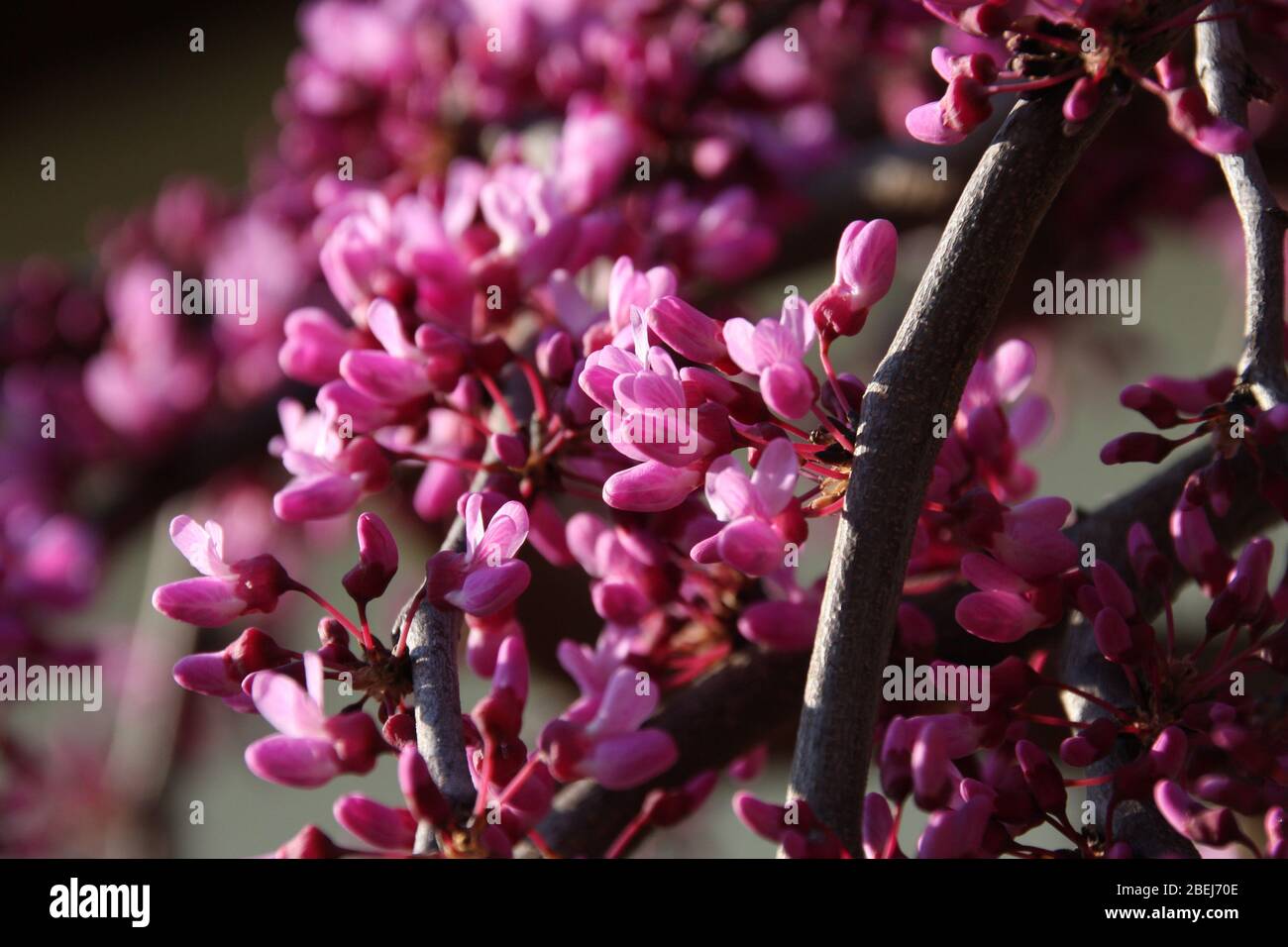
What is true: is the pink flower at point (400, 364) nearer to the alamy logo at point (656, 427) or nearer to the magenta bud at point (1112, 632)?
the alamy logo at point (656, 427)

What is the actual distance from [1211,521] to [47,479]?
102 cm

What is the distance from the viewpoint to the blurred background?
1.12 m

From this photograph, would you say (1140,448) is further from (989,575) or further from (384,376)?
(384,376)

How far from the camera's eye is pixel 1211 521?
637 millimetres

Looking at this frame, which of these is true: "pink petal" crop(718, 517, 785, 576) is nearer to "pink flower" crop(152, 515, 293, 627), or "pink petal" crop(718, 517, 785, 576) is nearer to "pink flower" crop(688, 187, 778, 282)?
"pink flower" crop(152, 515, 293, 627)

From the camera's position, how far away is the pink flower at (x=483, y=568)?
506 mm

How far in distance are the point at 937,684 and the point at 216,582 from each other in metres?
0.33

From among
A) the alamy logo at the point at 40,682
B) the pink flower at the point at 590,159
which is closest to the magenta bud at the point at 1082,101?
the pink flower at the point at 590,159

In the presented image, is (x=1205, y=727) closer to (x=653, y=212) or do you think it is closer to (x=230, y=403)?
(x=653, y=212)

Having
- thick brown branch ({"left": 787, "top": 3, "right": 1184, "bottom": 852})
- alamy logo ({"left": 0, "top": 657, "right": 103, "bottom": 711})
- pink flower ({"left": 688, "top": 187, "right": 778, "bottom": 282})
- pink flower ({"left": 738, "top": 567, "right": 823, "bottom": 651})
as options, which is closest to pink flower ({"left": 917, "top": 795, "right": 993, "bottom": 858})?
thick brown branch ({"left": 787, "top": 3, "right": 1184, "bottom": 852})

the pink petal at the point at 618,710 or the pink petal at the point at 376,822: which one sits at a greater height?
the pink petal at the point at 618,710

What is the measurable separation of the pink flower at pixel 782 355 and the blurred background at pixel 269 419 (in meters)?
0.29

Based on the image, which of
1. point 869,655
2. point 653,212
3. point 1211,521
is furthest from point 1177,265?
point 869,655
